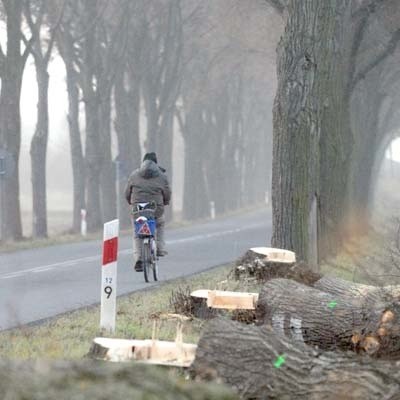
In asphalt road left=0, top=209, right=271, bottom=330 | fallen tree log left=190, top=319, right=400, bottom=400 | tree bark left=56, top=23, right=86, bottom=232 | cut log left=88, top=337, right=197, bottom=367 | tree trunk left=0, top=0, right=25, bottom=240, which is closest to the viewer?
fallen tree log left=190, top=319, right=400, bottom=400

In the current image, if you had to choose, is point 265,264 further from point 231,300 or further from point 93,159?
point 93,159

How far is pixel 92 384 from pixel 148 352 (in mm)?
2283

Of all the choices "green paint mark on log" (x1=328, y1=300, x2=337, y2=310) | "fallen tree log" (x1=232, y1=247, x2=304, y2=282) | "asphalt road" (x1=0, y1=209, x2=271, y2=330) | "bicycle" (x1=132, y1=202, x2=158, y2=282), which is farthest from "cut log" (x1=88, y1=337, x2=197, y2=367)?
"bicycle" (x1=132, y1=202, x2=158, y2=282)

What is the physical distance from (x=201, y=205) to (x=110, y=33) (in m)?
18.9

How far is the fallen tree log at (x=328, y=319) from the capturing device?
8336 mm

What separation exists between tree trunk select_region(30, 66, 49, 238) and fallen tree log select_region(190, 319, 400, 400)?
1080 inches

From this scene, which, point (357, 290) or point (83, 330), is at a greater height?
point (357, 290)

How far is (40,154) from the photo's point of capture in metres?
35.3

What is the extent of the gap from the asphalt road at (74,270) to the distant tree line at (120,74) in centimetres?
456

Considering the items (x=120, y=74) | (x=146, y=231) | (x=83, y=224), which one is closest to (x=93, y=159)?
(x=83, y=224)

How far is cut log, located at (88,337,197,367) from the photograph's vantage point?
6.99m

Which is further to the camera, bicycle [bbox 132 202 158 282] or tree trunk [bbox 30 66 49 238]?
tree trunk [bbox 30 66 49 238]

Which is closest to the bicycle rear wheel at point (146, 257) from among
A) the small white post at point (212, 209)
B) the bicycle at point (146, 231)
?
the bicycle at point (146, 231)

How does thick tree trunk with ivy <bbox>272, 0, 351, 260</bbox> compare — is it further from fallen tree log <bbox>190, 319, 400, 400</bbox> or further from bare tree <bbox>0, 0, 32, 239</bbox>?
bare tree <bbox>0, 0, 32, 239</bbox>
